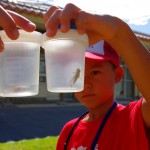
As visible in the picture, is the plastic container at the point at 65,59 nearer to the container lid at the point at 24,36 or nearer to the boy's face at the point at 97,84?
the container lid at the point at 24,36

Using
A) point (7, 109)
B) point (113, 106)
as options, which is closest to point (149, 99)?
point (113, 106)

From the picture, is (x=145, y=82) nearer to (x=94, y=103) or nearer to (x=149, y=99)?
(x=149, y=99)

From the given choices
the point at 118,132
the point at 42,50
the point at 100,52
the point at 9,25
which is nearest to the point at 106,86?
the point at 100,52

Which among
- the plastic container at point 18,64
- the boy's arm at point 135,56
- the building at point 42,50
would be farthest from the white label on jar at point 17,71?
the building at point 42,50

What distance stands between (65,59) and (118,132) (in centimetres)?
68

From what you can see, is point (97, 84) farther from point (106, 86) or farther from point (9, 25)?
point (9, 25)

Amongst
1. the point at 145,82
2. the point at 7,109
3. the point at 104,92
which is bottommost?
the point at 7,109

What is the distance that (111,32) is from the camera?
1.47 m

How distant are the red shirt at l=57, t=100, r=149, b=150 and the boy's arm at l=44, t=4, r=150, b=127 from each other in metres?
0.16

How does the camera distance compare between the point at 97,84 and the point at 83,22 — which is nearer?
the point at 83,22

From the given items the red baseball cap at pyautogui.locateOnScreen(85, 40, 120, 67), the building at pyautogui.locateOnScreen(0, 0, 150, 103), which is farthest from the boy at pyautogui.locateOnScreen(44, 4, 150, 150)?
the building at pyautogui.locateOnScreen(0, 0, 150, 103)

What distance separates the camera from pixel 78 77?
1.44 meters

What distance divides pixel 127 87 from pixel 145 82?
64.6 feet

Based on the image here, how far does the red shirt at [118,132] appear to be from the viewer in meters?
1.81
